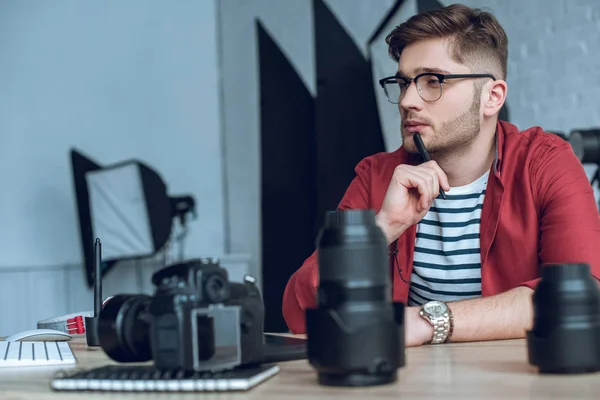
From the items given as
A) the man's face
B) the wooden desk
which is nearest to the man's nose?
the man's face

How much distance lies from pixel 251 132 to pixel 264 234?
57 centimetres

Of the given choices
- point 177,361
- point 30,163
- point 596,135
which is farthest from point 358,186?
point 30,163

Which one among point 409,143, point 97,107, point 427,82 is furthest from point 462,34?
point 97,107

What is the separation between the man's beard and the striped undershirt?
0.10 meters

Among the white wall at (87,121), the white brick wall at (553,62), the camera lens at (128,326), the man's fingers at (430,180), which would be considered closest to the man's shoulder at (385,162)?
the man's fingers at (430,180)

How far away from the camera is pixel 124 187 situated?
4043 millimetres

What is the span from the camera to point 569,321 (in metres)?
0.85

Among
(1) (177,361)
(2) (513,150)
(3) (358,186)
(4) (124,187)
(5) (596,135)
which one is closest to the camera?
(1) (177,361)

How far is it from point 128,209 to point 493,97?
2.43m

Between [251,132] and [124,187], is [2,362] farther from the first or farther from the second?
[251,132]

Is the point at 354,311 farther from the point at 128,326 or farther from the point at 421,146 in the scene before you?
the point at 421,146

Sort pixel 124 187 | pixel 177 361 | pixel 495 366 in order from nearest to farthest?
1. pixel 177 361
2. pixel 495 366
3. pixel 124 187

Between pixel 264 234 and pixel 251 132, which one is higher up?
pixel 251 132

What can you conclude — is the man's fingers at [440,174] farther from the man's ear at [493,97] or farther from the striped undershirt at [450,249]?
the man's ear at [493,97]
